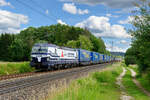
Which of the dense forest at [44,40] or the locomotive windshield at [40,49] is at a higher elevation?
the dense forest at [44,40]

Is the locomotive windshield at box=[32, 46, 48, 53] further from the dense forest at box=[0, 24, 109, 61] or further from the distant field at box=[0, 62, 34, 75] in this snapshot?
the dense forest at box=[0, 24, 109, 61]

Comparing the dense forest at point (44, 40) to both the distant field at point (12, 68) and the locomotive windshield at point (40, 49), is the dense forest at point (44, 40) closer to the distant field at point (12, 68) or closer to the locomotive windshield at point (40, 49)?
the distant field at point (12, 68)

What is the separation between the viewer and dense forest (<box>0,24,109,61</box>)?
74938 mm

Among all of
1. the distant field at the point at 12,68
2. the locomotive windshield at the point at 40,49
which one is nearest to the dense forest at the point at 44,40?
the distant field at the point at 12,68

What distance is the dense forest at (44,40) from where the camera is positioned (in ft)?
246

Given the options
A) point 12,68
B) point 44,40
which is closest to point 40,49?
point 12,68

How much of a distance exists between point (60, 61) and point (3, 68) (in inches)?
363

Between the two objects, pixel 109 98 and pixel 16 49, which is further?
pixel 16 49

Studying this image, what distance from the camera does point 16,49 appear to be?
244 ft

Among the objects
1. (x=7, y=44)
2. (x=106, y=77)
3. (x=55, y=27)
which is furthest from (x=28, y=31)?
(x=106, y=77)

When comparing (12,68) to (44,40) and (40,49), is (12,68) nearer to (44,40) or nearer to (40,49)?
(40,49)

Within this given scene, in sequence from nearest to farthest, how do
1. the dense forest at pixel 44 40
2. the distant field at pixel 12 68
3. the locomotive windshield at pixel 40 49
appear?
the distant field at pixel 12 68 < the locomotive windshield at pixel 40 49 < the dense forest at pixel 44 40

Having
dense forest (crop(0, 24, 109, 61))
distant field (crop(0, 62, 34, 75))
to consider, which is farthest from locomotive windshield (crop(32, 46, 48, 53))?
dense forest (crop(0, 24, 109, 61))

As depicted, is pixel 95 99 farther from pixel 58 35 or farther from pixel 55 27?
pixel 55 27
